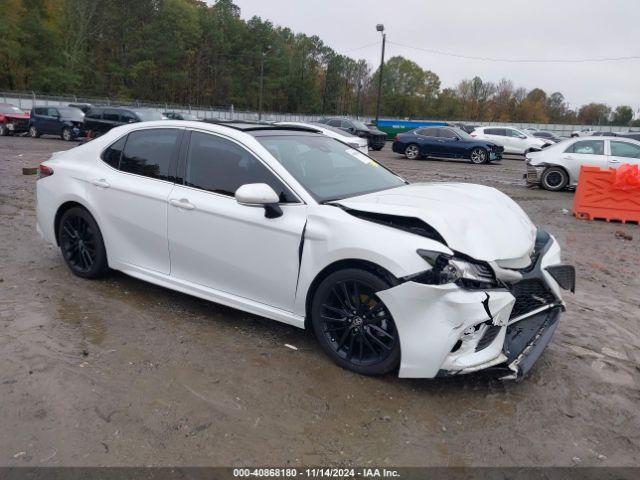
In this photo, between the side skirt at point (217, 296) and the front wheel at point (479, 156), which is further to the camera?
the front wheel at point (479, 156)

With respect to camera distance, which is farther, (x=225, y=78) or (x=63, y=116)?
(x=225, y=78)

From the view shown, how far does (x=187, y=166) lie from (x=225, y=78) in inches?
3299

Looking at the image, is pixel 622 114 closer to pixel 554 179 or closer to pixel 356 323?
pixel 554 179

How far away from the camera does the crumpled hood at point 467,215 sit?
317 cm

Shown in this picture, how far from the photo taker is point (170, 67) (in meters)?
74.4

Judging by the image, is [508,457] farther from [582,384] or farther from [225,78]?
[225,78]

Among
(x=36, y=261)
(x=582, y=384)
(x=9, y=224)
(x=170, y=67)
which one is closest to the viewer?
(x=582, y=384)

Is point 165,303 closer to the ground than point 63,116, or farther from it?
closer to the ground

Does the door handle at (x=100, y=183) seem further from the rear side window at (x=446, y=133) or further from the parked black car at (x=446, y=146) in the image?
the rear side window at (x=446, y=133)

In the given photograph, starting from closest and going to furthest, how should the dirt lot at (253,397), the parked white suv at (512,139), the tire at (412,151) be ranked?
1. the dirt lot at (253,397)
2. the tire at (412,151)
3. the parked white suv at (512,139)

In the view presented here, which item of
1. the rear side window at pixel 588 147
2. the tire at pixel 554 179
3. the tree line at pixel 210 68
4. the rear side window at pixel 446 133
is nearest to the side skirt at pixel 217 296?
the rear side window at pixel 588 147

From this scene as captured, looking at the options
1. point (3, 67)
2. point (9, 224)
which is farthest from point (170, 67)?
point (9, 224)

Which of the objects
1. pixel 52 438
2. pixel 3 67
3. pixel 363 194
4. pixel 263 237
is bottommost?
pixel 52 438

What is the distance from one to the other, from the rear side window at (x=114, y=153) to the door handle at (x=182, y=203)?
0.97 meters
